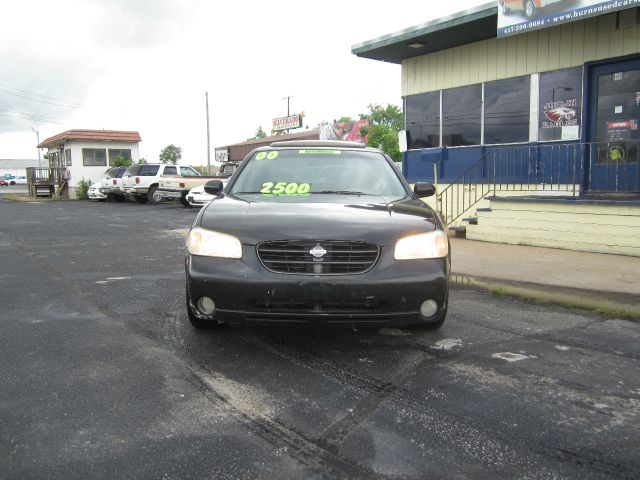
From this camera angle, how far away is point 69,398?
314 centimetres

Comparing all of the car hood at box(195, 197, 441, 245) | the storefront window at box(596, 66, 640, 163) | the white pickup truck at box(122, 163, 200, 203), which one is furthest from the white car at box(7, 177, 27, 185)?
the car hood at box(195, 197, 441, 245)

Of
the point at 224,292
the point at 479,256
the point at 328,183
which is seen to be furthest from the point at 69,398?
the point at 479,256

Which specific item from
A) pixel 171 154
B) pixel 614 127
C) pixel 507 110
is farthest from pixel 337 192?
pixel 171 154

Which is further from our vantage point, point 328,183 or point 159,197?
point 159,197

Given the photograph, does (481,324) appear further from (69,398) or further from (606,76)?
(606,76)

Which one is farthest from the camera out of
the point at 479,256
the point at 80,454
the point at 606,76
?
the point at 606,76

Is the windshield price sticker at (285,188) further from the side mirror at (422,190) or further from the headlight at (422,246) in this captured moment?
the headlight at (422,246)

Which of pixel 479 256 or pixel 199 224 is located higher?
pixel 199 224

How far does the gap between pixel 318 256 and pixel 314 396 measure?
2.91 feet

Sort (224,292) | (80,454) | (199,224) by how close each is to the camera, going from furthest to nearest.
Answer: (199,224), (224,292), (80,454)

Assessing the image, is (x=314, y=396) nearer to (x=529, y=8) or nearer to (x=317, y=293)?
(x=317, y=293)

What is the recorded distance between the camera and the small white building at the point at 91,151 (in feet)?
110

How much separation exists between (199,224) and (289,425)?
1657 mm

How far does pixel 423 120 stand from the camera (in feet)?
42.3
